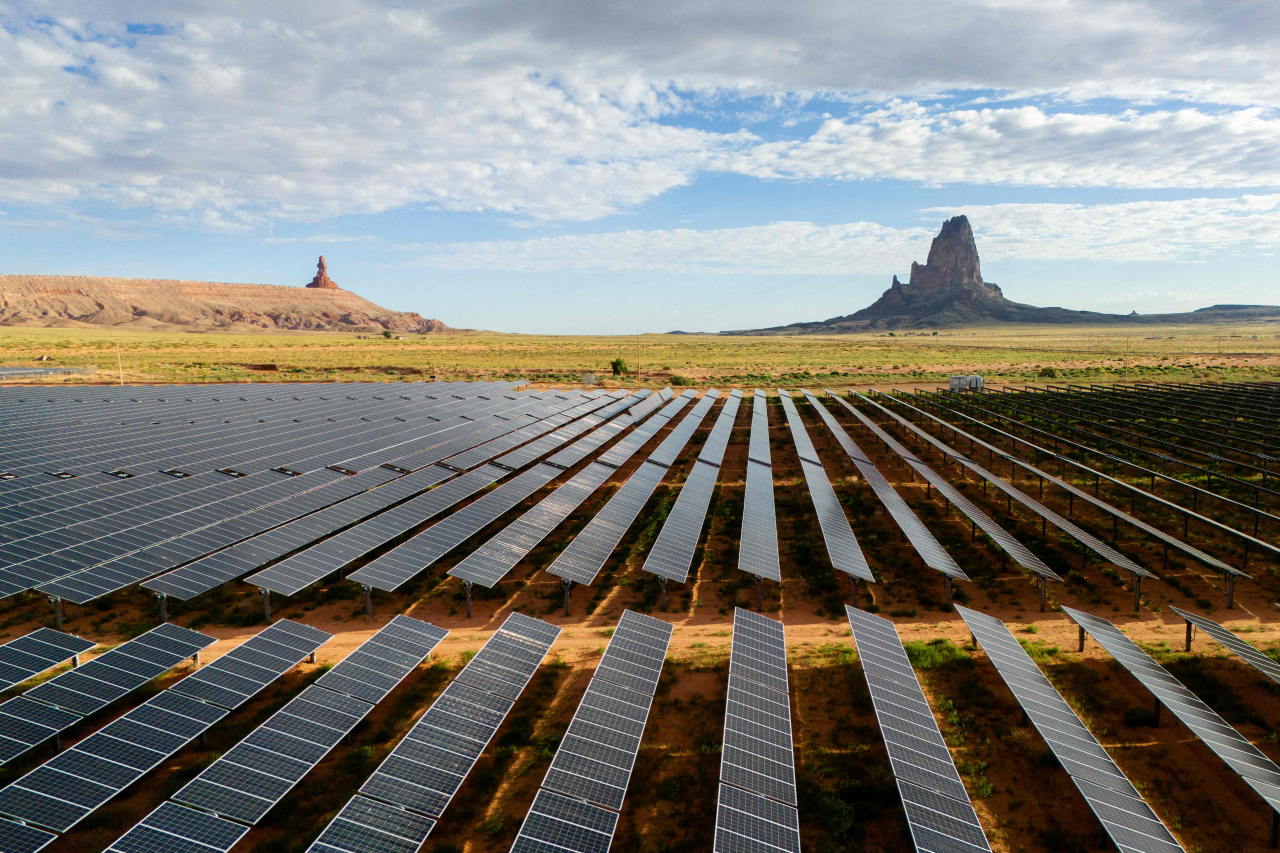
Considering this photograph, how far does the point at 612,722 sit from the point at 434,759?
2775 mm

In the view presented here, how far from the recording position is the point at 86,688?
10883 mm

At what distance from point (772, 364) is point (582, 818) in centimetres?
9239

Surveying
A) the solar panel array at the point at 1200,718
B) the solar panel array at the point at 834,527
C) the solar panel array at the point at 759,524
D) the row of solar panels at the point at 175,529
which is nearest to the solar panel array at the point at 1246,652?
the solar panel array at the point at 1200,718

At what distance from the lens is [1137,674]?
12.0 meters

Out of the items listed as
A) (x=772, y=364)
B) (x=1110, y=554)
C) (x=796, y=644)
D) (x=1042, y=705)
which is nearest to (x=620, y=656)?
(x=796, y=644)

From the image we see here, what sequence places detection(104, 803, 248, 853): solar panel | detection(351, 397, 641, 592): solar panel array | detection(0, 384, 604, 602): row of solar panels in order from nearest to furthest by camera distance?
detection(104, 803, 248, 853): solar panel → detection(0, 384, 604, 602): row of solar panels → detection(351, 397, 641, 592): solar panel array

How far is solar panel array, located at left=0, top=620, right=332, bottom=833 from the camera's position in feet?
26.9

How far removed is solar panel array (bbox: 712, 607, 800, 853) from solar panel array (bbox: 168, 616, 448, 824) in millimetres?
5822

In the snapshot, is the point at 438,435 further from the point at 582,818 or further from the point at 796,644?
the point at 582,818

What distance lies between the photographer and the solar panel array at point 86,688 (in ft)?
31.5

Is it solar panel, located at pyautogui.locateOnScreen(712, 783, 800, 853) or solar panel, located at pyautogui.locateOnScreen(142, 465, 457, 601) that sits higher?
solar panel, located at pyautogui.locateOnScreen(142, 465, 457, 601)

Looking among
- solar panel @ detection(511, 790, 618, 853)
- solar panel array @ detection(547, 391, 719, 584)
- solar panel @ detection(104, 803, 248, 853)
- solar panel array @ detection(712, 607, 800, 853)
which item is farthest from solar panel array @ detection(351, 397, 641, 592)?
solar panel array @ detection(712, 607, 800, 853)

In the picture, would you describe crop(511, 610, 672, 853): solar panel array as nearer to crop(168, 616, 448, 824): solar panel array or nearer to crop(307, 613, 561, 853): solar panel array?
crop(307, 613, 561, 853): solar panel array

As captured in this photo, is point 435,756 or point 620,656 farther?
point 620,656
